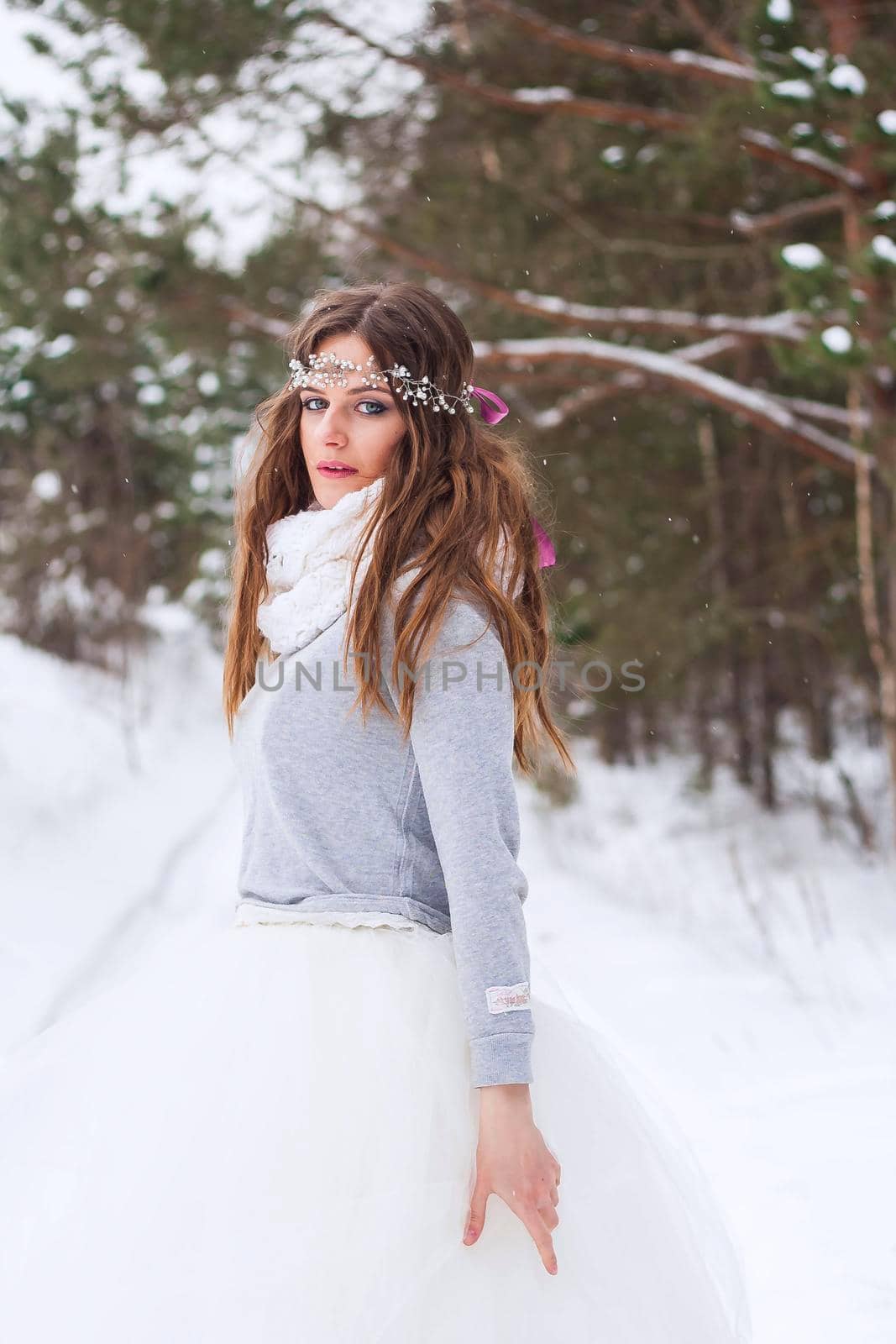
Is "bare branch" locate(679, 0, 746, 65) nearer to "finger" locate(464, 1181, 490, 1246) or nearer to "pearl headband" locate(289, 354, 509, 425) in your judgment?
"pearl headband" locate(289, 354, 509, 425)

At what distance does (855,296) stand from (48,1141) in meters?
4.87

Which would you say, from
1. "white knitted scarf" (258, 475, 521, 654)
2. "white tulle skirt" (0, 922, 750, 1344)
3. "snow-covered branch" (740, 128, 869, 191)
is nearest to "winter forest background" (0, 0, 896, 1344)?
"snow-covered branch" (740, 128, 869, 191)

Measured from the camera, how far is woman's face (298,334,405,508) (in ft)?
5.51

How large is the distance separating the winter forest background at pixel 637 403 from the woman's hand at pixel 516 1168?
3.91 ft

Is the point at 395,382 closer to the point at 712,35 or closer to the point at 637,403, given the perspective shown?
the point at 712,35

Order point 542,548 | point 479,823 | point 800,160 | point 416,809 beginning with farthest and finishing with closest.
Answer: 1. point 800,160
2. point 542,548
3. point 416,809
4. point 479,823

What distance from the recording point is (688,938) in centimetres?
589

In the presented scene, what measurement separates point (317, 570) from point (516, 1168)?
84cm

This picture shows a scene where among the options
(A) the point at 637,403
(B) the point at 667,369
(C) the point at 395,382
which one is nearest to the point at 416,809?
(C) the point at 395,382

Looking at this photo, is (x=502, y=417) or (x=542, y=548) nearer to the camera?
(x=542, y=548)

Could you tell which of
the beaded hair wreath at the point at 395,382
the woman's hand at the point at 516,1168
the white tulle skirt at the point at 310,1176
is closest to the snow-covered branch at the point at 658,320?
the beaded hair wreath at the point at 395,382

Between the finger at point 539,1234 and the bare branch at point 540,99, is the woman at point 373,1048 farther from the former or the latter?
the bare branch at point 540,99

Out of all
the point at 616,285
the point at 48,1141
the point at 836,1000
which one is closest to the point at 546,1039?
the point at 48,1141

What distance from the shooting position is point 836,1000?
4613mm
